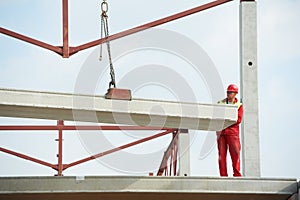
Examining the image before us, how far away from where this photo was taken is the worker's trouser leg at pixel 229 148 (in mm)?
12141

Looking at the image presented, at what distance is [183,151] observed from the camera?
14.9 m

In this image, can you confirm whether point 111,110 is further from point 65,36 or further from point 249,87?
point 249,87

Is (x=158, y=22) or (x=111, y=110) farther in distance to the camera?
(x=158, y=22)

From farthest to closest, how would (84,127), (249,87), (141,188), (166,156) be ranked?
(166,156) < (84,127) < (249,87) < (141,188)

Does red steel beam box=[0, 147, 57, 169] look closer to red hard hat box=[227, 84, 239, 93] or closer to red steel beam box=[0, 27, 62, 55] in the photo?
red steel beam box=[0, 27, 62, 55]

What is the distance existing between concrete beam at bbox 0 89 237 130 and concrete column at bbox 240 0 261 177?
89 cm

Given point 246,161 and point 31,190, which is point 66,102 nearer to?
point 31,190

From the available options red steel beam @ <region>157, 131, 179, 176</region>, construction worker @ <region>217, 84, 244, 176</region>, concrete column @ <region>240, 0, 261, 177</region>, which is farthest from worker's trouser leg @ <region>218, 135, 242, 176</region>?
red steel beam @ <region>157, 131, 179, 176</region>

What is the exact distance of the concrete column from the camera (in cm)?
1134

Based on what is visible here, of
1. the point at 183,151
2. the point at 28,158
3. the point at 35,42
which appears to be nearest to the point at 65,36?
the point at 35,42

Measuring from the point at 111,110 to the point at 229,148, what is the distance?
2825mm

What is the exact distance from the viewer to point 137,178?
956 centimetres

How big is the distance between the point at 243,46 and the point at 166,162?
489 centimetres

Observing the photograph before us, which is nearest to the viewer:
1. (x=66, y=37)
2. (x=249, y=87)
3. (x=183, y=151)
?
(x=249, y=87)
